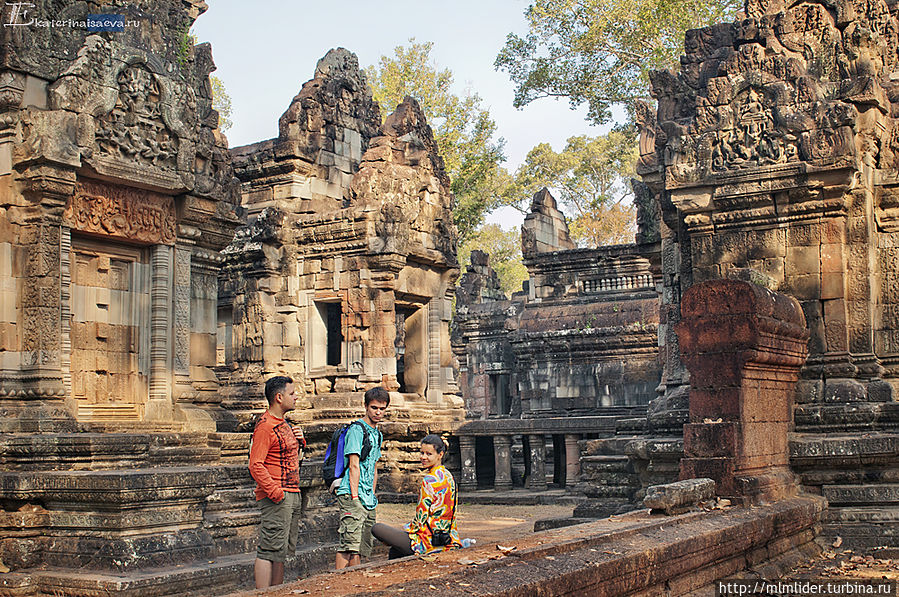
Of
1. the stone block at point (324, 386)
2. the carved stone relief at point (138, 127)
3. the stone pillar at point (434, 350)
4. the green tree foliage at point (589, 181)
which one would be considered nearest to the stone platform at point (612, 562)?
the carved stone relief at point (138, 127)

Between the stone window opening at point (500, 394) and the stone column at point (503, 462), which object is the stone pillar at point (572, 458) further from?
the stone window opening at point (500, 394)

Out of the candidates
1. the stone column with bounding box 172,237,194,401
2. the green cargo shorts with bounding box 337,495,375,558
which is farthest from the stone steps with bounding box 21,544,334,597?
the stone column with bounding box 172,237,194,401

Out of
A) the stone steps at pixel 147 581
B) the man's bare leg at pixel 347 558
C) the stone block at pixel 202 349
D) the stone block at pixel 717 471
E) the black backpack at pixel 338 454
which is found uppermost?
the stone block at pixel 202 349

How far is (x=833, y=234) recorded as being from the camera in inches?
379

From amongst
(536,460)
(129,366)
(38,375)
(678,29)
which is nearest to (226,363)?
(536,460)

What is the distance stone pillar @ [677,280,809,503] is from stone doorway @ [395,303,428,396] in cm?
991

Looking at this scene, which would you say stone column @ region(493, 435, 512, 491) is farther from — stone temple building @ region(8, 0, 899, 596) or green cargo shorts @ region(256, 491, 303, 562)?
green cargo shorts @ region(256, 491, 303, 562)

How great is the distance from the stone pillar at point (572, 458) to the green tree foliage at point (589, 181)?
1093 inches

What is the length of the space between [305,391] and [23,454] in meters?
9.76

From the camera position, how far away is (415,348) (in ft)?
60.4

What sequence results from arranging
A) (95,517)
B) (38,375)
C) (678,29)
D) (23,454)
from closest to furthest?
(95,517), (23,454), (38,375), (678,29)

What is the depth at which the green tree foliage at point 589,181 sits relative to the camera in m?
43.8

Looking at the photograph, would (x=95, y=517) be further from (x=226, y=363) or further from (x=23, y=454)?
(x=226, y=363)

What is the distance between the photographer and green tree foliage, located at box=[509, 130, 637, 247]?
43.8m
